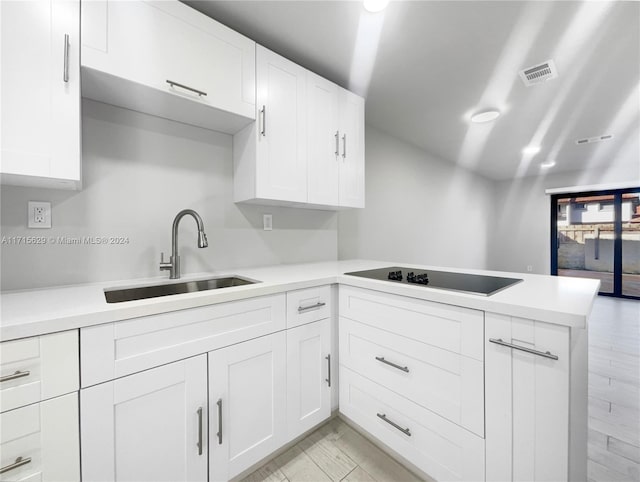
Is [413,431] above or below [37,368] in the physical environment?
below

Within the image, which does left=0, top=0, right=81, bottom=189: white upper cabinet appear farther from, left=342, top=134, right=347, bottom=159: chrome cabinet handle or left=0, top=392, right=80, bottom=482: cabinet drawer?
left=342, top=134, right=347, bottom=159: chrome cabinet handle

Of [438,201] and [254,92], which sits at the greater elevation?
[254,92]

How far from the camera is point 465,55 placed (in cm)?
174

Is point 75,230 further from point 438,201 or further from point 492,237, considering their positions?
point 492,237

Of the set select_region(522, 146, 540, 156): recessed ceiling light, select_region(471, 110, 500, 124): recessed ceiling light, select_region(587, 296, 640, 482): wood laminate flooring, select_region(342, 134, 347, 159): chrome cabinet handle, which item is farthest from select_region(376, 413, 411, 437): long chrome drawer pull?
select_region(522, 146, 540, 156): recessed ceiling light

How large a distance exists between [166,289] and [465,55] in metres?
2.32

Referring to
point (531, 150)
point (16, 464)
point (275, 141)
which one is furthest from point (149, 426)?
point (531, 150)

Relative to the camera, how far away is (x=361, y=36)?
158 cm

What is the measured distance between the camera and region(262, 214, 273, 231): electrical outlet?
6.30ft

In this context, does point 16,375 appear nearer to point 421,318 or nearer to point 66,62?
point 66,62

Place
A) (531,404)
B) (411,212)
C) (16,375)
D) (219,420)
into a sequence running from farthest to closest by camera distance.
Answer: (411,212), (219,420), (531,404), (16,375)

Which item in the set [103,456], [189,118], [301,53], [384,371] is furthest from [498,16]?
[103,456]

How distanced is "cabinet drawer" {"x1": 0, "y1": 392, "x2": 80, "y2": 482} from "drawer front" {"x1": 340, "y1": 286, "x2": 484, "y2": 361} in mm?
1141

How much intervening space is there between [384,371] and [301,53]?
1957 millimetres
